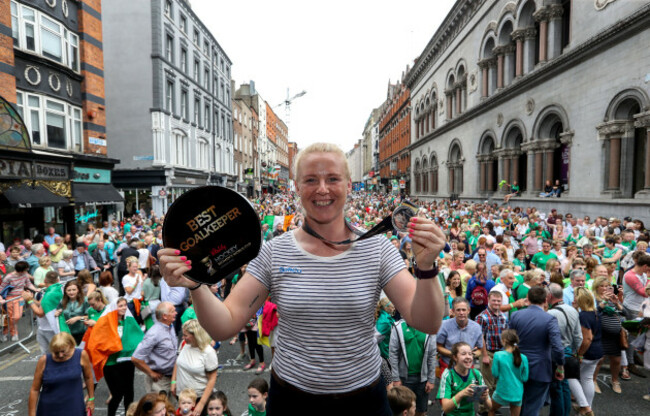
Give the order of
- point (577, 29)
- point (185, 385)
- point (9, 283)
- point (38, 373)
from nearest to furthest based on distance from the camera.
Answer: point (38, 373)
point (185, 385)
point (9, 283)
point (577, 29)

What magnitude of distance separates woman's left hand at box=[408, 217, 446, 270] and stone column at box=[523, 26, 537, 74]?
25387 mm

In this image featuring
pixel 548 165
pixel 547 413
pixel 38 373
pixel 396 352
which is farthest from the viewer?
pixel 548 165

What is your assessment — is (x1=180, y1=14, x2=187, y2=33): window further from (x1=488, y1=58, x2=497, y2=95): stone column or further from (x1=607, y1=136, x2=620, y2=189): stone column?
(x1=607, y1=136, x2=620, y2=189): stone column

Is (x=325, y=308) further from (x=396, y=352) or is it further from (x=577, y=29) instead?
(x=577, y=29)

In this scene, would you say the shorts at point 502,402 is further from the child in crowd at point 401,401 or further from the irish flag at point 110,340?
the irish flag at point 110,340

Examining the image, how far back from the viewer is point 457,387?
4297 mm

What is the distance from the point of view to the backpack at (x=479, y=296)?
6.65 meters

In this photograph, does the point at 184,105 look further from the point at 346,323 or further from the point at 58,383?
the point at 346,323

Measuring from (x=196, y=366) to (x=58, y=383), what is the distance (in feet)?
4.87

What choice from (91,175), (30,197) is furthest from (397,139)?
(30,197)

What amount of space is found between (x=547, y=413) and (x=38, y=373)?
6696 mm

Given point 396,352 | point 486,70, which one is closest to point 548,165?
point 486,70

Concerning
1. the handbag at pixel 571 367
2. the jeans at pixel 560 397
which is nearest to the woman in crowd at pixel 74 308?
the jeans at pixel 560 397

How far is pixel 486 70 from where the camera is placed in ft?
91.1
